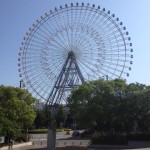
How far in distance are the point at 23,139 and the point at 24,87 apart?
981 centimetres

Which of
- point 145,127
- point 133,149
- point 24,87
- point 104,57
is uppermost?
point 104,57

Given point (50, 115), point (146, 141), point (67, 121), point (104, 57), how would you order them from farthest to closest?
point (67, 121) → point (50, 115) → point (104, 57) → point (146, 141)

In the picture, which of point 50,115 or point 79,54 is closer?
point 79,54

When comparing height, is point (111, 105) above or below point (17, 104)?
below

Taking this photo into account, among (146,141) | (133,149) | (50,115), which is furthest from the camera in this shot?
(50,115)

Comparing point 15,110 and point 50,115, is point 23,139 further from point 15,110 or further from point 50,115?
point 50,115

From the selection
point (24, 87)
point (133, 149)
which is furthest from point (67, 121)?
point (133, 149)

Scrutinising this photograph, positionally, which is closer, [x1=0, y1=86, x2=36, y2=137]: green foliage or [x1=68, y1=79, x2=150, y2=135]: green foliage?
[x1=68, y1=79, x2=150, y2=135]: green foliage

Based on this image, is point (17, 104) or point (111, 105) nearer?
point (111, 105)

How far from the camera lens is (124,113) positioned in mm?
39469

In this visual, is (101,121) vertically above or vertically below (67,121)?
below

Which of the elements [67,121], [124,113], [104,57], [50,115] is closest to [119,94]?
[124,113]

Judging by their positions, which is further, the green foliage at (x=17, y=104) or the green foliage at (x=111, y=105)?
the green foliage at (x=17, y=104)

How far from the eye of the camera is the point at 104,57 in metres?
48.2
